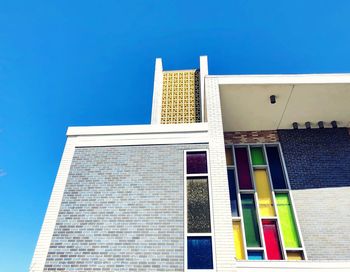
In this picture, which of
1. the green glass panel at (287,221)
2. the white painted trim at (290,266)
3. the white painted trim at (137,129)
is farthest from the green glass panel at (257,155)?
the white painted trim at (290,266)

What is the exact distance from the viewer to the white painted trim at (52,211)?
17.1 feet

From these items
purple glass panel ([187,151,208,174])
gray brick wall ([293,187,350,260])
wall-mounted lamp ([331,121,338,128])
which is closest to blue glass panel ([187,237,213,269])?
purple glass panel ([187,151,208,174])

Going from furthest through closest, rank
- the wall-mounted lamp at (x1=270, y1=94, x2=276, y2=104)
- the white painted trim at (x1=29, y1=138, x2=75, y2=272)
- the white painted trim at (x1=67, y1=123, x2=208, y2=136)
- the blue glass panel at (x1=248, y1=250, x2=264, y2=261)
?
1. the wall-mounted lamp at (x1=270, y1=94, x2=276, y2=104)
2. the blue glass panel at (x1=248, y1=250, x2=264, y2=261)
3. the white painted trim at (x1=67, y1=123, x2=208, y2=136)
4. the white painted trim at (x1=29, y1=138, x2=75, y2=272)

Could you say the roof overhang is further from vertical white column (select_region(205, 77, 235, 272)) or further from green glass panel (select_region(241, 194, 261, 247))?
green glass panel (select_region(241, 194, 261, 247))

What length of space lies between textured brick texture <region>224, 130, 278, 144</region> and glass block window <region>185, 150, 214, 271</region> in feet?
10.2

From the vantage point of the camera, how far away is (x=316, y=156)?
8.58 m

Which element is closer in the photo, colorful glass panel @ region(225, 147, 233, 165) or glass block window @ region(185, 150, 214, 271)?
glass block window @ region(185, 150, 214, 271)

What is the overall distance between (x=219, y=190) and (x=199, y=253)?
136cm

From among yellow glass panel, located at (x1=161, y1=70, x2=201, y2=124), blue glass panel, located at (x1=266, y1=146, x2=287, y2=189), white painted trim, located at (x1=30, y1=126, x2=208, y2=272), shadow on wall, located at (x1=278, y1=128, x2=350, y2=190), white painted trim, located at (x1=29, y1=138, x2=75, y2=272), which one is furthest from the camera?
yellow glass panel, located at (x1=161, y1=70, x2=201, y2=124)

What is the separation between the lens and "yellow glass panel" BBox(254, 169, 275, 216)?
799cm

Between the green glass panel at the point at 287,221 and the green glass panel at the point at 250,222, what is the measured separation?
0.73 metres

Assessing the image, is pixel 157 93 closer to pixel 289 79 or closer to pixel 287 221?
pixel 289 79

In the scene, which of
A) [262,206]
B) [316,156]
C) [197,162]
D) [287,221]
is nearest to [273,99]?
[316,156]

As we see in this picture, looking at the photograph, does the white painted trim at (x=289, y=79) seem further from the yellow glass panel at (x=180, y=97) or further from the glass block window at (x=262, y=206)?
the yellow glass panel at (x=180, y=97)
